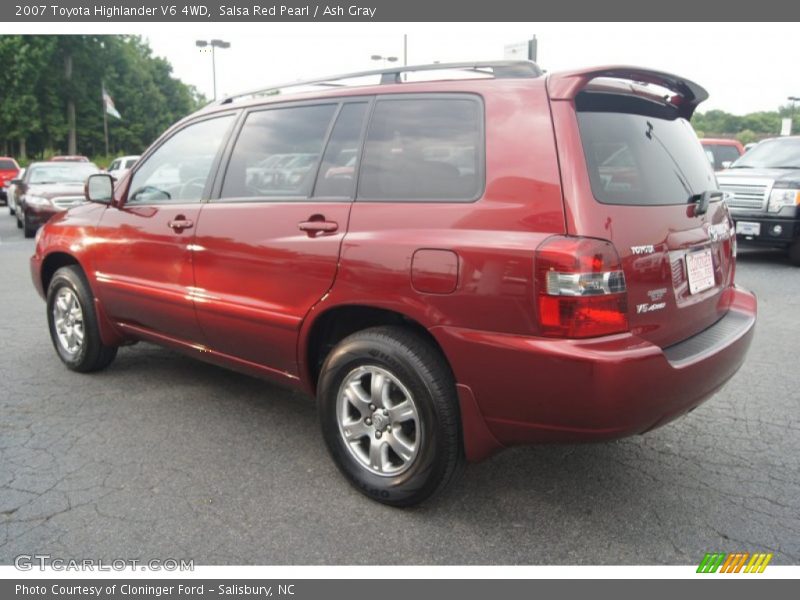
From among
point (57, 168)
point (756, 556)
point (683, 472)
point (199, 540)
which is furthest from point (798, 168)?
point (57, 168)

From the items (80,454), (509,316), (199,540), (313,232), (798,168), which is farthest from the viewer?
(798,168)

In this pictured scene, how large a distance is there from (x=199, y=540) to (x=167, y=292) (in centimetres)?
167

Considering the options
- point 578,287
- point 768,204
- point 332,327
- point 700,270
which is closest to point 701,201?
point 700,270

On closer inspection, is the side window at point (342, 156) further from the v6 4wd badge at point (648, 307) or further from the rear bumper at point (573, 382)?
the v6 4wd badge at point (648, 307)

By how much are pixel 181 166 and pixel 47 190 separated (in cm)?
1118

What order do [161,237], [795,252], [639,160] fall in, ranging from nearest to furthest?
[639,160] < [161,237] < [795,252]

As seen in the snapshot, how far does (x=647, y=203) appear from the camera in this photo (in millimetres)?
2656

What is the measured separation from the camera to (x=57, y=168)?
14.9m

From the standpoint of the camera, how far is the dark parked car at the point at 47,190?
43.0ft

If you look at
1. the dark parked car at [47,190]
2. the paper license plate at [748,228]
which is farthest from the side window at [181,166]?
the dark parked car at [47,190]

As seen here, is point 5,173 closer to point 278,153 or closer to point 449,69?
point 278,153

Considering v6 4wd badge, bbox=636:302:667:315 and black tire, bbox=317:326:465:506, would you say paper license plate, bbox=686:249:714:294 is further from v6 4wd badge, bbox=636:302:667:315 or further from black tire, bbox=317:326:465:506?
black tire, bbox=317:326:465:506

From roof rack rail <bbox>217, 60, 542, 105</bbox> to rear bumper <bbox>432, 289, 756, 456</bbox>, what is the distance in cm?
107

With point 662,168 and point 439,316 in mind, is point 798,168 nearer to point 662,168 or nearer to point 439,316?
point 662,168
